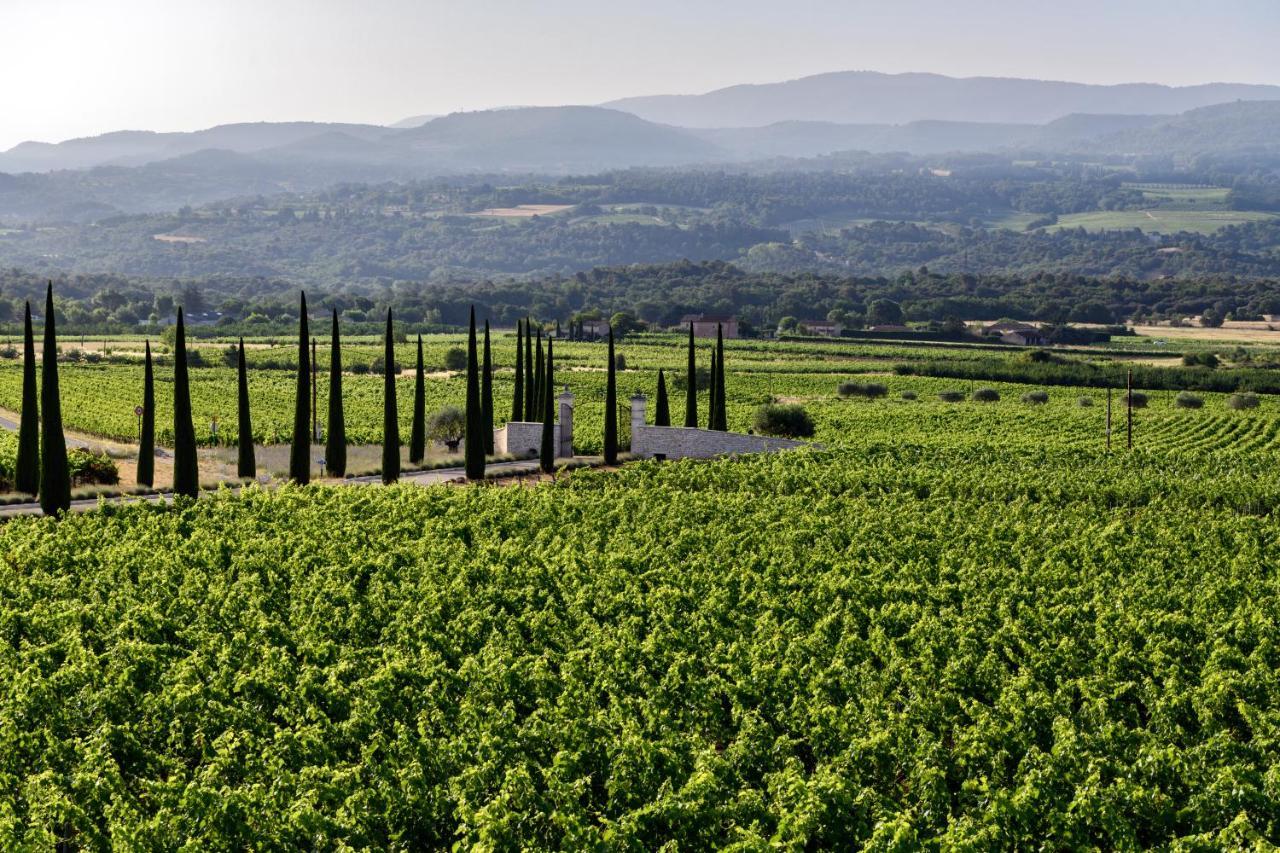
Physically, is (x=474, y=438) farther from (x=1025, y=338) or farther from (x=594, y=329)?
(x=1025, y=338)

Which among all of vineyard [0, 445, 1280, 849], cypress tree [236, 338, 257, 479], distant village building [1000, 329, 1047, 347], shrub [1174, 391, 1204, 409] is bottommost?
vineyard [0, 445, 1280, 849]

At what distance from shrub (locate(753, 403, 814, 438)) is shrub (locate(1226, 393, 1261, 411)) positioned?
36754mm

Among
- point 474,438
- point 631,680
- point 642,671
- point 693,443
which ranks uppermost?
point 474,438

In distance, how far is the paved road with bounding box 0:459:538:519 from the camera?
42.9 meters

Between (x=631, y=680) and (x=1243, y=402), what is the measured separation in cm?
8031

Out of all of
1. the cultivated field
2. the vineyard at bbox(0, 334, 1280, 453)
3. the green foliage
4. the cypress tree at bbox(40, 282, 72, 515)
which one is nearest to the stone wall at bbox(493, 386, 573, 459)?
the vineyard at bbox(0, 334, 1280, 453)

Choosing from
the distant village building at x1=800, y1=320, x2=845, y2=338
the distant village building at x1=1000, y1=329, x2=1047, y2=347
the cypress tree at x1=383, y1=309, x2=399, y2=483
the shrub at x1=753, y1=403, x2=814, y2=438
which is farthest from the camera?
the distant village building at x1=800, y1=320, x2=845, y2=338

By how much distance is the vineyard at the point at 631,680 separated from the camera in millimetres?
18984

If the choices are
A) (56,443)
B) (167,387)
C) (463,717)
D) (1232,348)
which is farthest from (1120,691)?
(1232,348)

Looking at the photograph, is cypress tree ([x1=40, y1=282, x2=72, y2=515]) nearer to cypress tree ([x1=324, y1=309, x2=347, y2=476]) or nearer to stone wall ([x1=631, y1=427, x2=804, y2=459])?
cypress tree ([x1=324, y1=309, x2=347, y2=476])

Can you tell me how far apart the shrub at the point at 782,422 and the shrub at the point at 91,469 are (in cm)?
3175

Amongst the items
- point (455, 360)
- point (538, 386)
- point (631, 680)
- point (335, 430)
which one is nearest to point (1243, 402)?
point (538, 386)

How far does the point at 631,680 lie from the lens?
79.4 feet

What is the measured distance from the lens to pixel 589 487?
4847 cm
